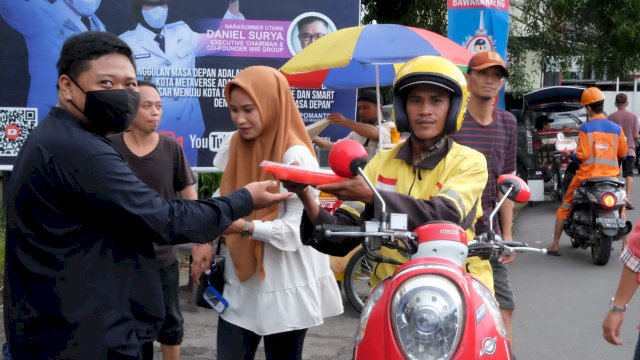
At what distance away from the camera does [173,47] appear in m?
7.65

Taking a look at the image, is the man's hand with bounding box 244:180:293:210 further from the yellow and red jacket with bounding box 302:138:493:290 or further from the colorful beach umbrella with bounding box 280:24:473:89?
the colorful beach umbrella with bounding box 280:24:473:89

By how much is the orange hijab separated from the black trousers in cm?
Answer: 28

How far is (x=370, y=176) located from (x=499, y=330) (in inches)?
35.3

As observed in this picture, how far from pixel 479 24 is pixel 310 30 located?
185cm

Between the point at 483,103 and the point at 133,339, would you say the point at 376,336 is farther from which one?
the point at 483,103

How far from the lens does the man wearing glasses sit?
311 inches

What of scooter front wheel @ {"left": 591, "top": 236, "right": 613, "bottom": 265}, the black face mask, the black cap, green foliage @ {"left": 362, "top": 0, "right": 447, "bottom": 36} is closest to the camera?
the black face mask

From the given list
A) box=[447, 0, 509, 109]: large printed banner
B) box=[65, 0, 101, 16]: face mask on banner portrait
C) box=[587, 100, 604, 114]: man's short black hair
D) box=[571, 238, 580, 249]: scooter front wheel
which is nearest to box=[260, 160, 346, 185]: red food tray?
box=[65, 0, 101, 16]: face mask on banner portrait

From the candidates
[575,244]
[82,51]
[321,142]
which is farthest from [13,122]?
[575,244]

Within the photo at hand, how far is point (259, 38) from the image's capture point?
25.6ft

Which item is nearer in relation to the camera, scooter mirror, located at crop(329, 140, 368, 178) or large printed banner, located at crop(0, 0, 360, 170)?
scooter mirror, located at crop(329, 140, 368, 178)

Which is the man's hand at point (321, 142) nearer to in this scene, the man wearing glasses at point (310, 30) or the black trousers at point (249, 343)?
the man wearing glasses at point (310, 30)

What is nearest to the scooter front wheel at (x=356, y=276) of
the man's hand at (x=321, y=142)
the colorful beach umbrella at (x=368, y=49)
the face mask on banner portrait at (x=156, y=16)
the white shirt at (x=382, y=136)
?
the colorful beach umbrella at (x=368, y=49)

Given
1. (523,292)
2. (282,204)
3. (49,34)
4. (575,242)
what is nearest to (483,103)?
(282,204)
